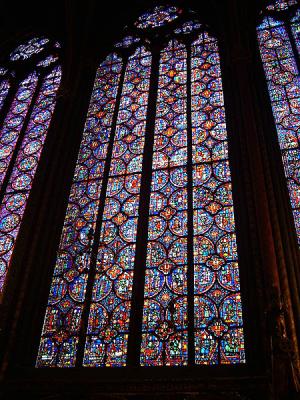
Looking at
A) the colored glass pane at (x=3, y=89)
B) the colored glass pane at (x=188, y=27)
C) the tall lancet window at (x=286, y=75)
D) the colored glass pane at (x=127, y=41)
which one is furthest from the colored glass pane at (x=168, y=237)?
the colored glass pane at (x=3, y=89)

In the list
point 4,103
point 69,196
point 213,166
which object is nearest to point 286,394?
point 213,166

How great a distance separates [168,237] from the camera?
791cm

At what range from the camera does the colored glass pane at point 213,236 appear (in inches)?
264

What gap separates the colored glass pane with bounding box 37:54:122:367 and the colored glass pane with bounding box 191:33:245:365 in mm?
1699

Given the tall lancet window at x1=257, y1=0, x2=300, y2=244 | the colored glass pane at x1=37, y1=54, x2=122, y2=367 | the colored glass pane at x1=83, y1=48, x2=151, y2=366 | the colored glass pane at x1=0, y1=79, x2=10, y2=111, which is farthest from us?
the colored glass pane at x1=0, y1=79, x2=10, y2=111

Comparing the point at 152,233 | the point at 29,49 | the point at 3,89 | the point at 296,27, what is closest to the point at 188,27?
the point at 296,27

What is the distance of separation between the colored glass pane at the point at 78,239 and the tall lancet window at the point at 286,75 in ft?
10.1

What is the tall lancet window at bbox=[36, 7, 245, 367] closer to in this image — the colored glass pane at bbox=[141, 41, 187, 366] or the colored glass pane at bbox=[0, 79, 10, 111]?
the colored glass pane at bbox=[141, 41, 187, 366]

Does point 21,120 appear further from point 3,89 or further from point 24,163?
point 3,89

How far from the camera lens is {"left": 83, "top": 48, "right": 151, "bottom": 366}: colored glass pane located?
7.14 meters

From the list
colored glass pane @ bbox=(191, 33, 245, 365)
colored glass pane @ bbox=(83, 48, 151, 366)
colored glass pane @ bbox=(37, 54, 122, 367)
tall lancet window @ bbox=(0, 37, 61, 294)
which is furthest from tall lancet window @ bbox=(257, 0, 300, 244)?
tall lancet window @ bbox=(0, 37, 61, 294)

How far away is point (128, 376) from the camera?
6629 millimetres

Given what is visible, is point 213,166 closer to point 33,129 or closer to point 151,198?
point 151,198

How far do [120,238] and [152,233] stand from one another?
520 millimetres
